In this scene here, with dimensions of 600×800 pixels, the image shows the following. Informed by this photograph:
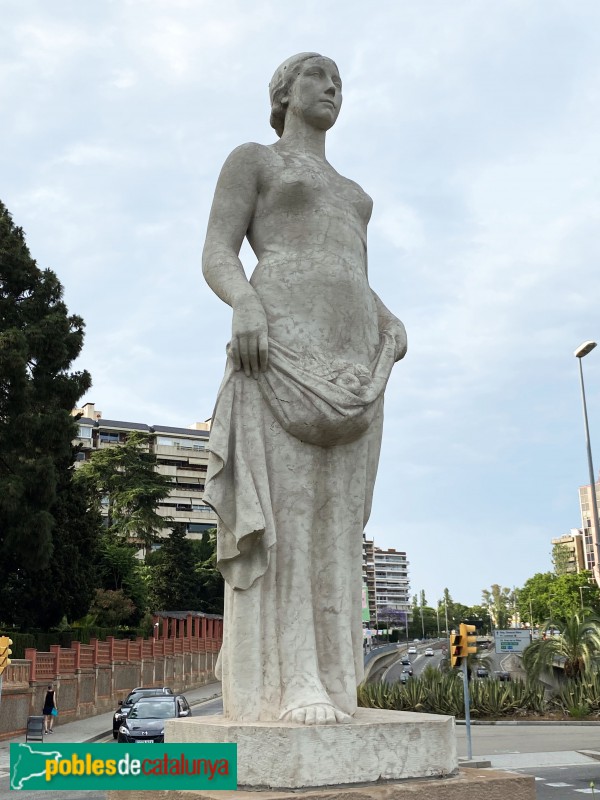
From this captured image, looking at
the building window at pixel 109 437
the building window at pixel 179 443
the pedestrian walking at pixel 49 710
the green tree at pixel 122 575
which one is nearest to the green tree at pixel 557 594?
the green tree at pixel 122 575

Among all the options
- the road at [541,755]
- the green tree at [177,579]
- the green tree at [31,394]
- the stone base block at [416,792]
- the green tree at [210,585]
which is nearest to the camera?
the stone base block at [416,792]

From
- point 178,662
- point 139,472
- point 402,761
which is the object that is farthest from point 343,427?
point 139,472

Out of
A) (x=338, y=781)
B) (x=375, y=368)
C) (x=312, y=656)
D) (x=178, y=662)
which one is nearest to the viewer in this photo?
(x=338, y=781)

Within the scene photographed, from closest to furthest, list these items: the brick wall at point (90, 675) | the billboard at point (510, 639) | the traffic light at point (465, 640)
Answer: the traffic light at point (465, 640) < the brick wall at point (90, 675) < the billboard at point (510, 639)

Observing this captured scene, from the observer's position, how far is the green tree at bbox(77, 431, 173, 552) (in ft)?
186

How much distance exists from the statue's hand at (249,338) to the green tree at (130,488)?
53804 millimetres

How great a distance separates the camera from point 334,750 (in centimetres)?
340

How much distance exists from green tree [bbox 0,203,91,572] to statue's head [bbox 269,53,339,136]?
23.1 meters

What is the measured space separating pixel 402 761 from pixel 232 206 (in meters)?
2.78

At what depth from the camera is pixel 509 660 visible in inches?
1745

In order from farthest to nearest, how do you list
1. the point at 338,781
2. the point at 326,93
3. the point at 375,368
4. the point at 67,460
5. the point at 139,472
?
1. the point at 139,472
2. the point at 67,460
3. the point at 326,93
4. the point at 375,368
5. the point at 338,781

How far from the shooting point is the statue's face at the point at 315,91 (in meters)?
4.69

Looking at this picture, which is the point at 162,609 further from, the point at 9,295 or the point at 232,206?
the point at 232,206

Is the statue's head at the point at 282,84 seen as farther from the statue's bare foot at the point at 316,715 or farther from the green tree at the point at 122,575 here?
the green tree at the point at 122,575
